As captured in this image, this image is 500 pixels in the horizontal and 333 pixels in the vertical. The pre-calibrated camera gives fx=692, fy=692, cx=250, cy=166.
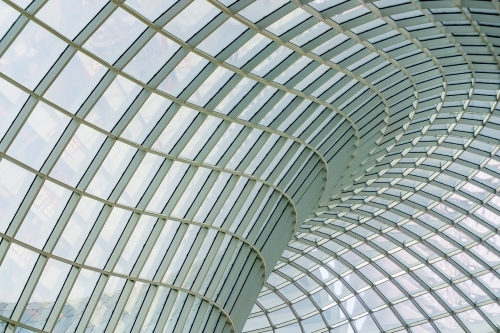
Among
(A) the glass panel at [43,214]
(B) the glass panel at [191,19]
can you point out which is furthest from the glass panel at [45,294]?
(B) the glass panel at [191,19]

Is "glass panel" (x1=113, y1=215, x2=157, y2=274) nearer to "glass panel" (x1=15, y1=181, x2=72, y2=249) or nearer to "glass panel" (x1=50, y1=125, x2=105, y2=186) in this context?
"glass panel" (x1=15, y1=181, x2=72, y2=249)

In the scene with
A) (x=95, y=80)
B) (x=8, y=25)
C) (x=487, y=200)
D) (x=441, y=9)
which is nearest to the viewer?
(x=8, y=25)

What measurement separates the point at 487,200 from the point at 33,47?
1379 inches

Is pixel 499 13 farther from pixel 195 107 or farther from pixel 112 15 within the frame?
pixel 112 15

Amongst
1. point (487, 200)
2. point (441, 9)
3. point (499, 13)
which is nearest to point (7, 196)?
point (441, 9)

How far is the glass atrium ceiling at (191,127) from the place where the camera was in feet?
77.7

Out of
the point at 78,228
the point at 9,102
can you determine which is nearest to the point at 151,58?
the point at 9,102

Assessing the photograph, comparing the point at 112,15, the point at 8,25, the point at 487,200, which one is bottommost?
the point at 8,25

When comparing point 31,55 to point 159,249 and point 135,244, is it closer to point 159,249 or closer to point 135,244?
point 135,244

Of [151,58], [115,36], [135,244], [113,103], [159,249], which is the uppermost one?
[151,58]

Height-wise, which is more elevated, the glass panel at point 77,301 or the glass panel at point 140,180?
the glass panel at point 140,180

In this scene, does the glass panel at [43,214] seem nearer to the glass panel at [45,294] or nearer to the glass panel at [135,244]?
the glass panel at [45,294]

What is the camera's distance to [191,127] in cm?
2841

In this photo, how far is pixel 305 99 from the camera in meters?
30.5
